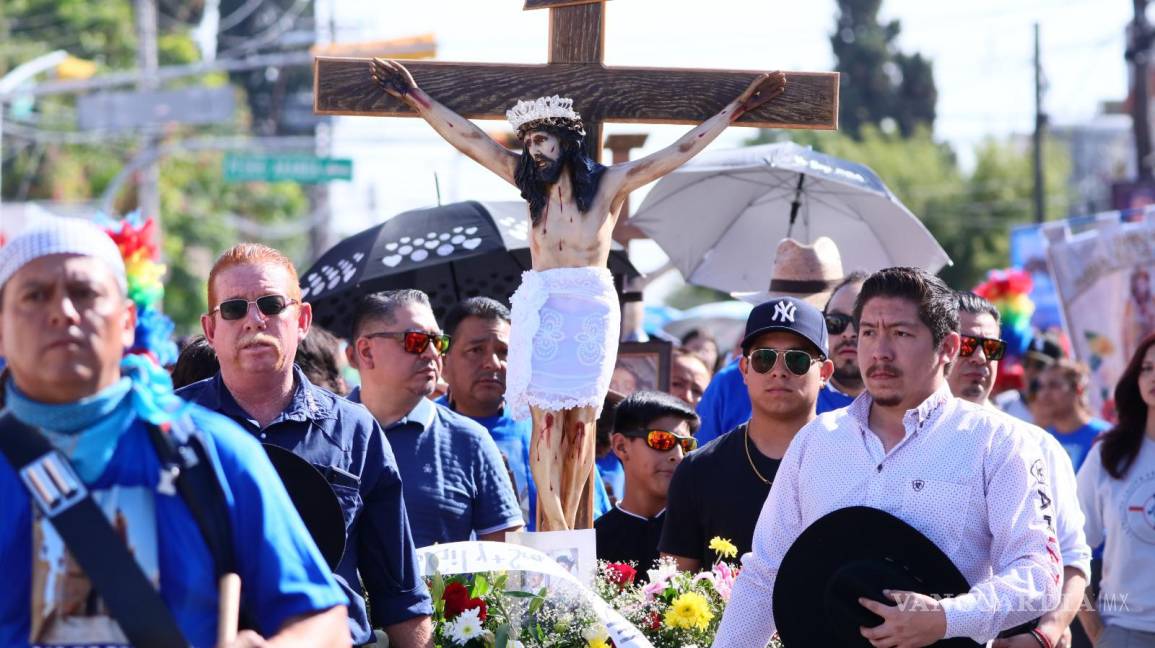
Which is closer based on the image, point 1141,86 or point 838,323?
point 838,323

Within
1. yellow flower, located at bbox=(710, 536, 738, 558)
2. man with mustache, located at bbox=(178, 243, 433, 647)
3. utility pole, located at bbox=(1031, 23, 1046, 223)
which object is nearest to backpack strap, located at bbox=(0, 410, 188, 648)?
man with mustache, located at bbox=(178, 243, 433, 647)

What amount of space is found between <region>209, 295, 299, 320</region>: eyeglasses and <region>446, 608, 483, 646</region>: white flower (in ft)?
3.24

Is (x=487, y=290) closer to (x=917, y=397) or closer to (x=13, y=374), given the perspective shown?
(x=917, y=397)

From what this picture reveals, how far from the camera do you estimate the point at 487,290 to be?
851 centimetres

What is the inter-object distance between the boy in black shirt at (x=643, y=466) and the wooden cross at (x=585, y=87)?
4.60 ft

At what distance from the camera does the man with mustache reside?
443cm

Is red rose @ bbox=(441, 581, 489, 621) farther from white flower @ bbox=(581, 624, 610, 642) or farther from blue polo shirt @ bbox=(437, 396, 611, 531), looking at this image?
blue polo shirt @ bbox=(437, 396, 611, 531)

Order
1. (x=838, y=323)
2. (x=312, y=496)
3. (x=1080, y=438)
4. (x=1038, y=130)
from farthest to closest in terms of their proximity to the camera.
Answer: (x=1038, y=130) < (x=1080, y=438) < (x=838, y=323) < (x=312, y=496)

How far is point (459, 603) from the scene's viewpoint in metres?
4.82

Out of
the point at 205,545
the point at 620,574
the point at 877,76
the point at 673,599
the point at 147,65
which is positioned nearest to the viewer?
the point at 205,545

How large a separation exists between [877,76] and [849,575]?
56.6m

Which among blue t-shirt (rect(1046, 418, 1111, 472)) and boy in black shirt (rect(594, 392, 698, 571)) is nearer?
boy in black shirt (rect(594, 392, 698, 571))

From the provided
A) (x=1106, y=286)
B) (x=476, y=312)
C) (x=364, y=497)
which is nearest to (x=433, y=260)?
(x=476, y=312)

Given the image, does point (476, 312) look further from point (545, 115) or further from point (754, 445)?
point (545, 115)
